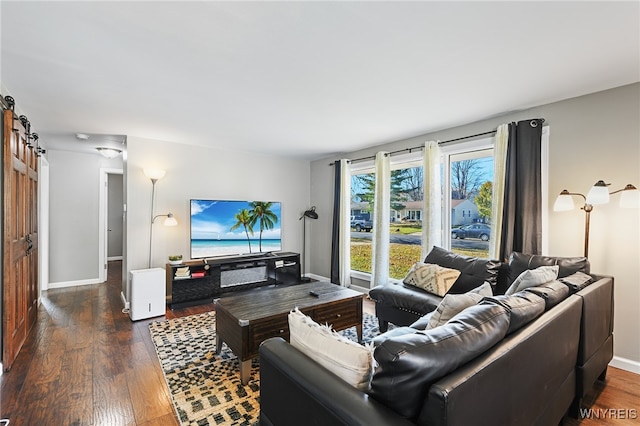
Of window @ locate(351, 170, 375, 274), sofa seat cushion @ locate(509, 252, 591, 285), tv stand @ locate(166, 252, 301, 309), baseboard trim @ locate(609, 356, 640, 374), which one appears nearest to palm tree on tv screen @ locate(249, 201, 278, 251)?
tv stand @ locate(166, 252, 301, 309)

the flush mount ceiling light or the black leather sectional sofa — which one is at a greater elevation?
the flush mount ceiling light

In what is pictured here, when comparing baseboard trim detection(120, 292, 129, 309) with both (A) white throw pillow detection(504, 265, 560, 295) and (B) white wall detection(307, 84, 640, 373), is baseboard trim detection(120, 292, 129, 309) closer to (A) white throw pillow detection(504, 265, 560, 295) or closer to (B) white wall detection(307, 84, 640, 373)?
(A) white throw pillow detection(504, 265, 560, 295)

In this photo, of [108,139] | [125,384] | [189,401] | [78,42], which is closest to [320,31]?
[78,42]

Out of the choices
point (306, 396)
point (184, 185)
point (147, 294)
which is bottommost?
point (147, 294)

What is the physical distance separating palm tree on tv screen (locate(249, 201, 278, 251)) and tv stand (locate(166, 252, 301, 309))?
1.58 feet

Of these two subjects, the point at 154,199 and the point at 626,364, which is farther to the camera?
the point at 154,199

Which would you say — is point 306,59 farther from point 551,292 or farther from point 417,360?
point 551,292

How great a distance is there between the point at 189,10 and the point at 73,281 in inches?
222

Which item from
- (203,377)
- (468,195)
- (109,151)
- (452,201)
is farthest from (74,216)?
(468,195)

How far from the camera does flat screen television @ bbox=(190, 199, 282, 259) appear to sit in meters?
4.57

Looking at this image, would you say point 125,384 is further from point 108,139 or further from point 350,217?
point 350,217

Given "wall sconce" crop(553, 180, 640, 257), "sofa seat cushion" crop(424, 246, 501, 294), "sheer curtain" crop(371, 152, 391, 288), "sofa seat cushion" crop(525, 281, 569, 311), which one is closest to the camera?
"sofa seat cushion" crop(525, 281, 569, 311)

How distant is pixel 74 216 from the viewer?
5219mm

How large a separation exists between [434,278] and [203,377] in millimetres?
2267
